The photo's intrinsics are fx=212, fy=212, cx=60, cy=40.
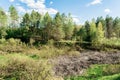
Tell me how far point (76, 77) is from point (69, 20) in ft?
158

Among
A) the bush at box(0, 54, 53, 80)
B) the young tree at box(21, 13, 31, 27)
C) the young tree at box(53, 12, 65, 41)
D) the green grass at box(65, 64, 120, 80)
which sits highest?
the young tree at box(21, 13, 31, 27)

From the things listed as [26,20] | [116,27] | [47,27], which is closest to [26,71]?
[47,27]

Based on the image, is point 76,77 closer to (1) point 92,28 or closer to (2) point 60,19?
(1) point 92,28

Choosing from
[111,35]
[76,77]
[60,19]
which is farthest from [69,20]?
[76,77]

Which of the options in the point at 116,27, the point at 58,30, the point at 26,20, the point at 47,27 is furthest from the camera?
the point at 116,27

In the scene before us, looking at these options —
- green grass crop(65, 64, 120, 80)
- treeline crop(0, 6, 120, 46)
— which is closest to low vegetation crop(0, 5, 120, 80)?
treeline crop(0, 6, 120, 46)

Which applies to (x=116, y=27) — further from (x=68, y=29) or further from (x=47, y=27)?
(x=47, y=27)

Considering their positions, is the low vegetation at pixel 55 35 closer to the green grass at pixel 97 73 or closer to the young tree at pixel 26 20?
the young tree at pixel 26 20

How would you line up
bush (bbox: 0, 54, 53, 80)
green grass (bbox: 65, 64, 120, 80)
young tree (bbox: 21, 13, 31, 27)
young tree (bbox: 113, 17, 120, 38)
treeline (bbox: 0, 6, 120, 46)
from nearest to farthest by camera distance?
bush (bbox: 0, 54, 53, 80) → green grass (bbox: 65, 64, 120, 80) → treeline (bbox: 0, 6, 120, 46) → young tree (bbox: 21, 13, 31, 27) → young tree (bbox: 113, 17, 120, 38)

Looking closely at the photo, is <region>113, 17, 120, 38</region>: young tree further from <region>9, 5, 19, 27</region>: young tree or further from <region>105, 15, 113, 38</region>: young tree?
<region>9, 5, 19, 27</region>: young tree

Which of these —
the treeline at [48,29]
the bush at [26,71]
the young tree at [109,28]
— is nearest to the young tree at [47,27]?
the treeline at [48,29]

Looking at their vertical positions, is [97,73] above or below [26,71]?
below

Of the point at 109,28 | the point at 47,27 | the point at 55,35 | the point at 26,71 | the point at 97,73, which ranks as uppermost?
the point at 47,27

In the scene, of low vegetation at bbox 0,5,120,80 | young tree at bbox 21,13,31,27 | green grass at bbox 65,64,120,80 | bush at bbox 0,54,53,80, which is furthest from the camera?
young tree at bbox 21,13,31,27
